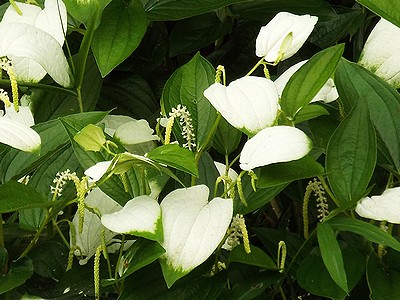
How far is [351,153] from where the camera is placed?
569mm

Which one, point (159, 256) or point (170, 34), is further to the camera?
point (170, 34)

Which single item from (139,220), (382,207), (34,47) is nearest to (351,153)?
(382,207)

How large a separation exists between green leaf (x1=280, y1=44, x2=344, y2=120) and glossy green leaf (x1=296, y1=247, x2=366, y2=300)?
120 millimetres

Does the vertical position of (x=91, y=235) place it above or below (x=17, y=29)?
below

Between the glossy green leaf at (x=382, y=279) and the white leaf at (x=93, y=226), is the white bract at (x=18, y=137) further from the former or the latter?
the glossy green leaf at (x=382, y=279)

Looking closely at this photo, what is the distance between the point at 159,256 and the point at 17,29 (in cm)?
24

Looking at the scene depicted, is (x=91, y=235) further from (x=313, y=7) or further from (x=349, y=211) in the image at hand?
(x=313, y=7)

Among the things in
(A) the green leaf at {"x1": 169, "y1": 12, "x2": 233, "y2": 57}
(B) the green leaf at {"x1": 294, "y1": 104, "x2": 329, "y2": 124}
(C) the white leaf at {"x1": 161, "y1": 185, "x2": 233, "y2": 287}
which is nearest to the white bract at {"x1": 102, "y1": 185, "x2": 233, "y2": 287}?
(C) the white leaf at {"x1": 161, "y1": 185, "x2": 233, "y2": 287}

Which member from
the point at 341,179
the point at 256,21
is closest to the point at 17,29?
the point at 341,179

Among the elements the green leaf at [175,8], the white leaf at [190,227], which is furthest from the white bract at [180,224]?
the green leaf at [175,8]

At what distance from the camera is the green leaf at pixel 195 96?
0.62 m

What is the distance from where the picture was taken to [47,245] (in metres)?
0.67

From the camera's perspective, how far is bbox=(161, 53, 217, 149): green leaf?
0.62m

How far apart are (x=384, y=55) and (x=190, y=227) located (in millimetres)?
246
